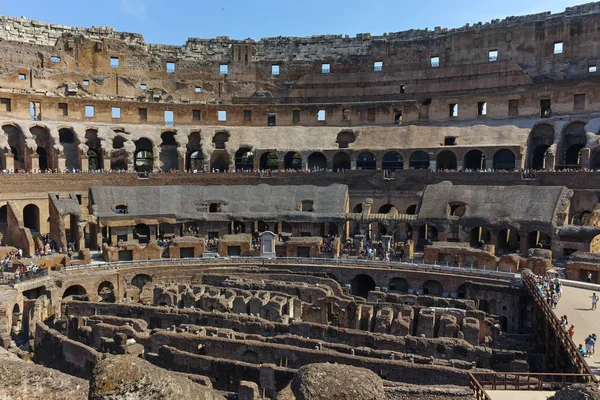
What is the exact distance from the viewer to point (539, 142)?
39.3m

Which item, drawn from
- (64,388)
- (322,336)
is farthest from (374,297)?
(64,388)

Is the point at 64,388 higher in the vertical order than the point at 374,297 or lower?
higher

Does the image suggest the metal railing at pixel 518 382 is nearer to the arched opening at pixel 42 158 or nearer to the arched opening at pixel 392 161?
the arched opening at pixel 392 161

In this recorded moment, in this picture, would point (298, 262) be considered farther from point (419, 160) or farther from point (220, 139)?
point (220, 139)

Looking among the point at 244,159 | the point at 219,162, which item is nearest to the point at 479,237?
the point at 244,159

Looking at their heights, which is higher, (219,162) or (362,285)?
(219,162)

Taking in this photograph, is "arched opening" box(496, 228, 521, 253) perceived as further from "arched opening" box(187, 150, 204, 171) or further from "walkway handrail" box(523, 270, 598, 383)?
"arched opening" box(187, 150, 204, 171)

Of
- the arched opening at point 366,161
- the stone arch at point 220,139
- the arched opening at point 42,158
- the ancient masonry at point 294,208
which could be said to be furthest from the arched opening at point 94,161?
the arched opening at point 366,161

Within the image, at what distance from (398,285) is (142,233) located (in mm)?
20763

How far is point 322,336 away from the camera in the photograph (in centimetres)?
1781

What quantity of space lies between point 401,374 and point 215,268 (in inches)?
636

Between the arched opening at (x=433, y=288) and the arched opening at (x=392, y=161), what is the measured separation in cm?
1586

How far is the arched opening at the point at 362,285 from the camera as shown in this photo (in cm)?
2798

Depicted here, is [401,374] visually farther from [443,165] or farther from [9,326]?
[443,165]
